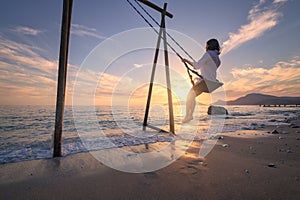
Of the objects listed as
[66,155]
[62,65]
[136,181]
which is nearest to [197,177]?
[136,181]

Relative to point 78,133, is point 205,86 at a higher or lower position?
higher

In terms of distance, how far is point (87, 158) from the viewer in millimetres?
3852

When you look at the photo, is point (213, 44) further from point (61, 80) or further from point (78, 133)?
point (78, 133)

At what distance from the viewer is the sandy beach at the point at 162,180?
2152mm

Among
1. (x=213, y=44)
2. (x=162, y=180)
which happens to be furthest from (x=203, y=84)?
(x=162, y=180)

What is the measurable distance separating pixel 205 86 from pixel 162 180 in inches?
130

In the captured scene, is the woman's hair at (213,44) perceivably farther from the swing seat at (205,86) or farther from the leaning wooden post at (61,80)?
the leaning wooden post at (61,80)

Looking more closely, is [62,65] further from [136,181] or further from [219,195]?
[219,195]

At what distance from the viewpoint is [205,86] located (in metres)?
5.00

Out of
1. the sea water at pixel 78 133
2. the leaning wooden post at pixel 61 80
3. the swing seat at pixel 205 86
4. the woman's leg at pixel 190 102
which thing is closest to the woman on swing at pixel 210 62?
the swing seat at pixel 205 86

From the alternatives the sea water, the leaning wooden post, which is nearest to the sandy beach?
the leaning wooden post

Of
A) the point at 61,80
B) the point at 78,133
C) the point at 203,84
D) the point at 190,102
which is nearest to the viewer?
the point at 61,80

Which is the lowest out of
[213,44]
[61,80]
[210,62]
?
[61,80]

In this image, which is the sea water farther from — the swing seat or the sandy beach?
the swing seat
